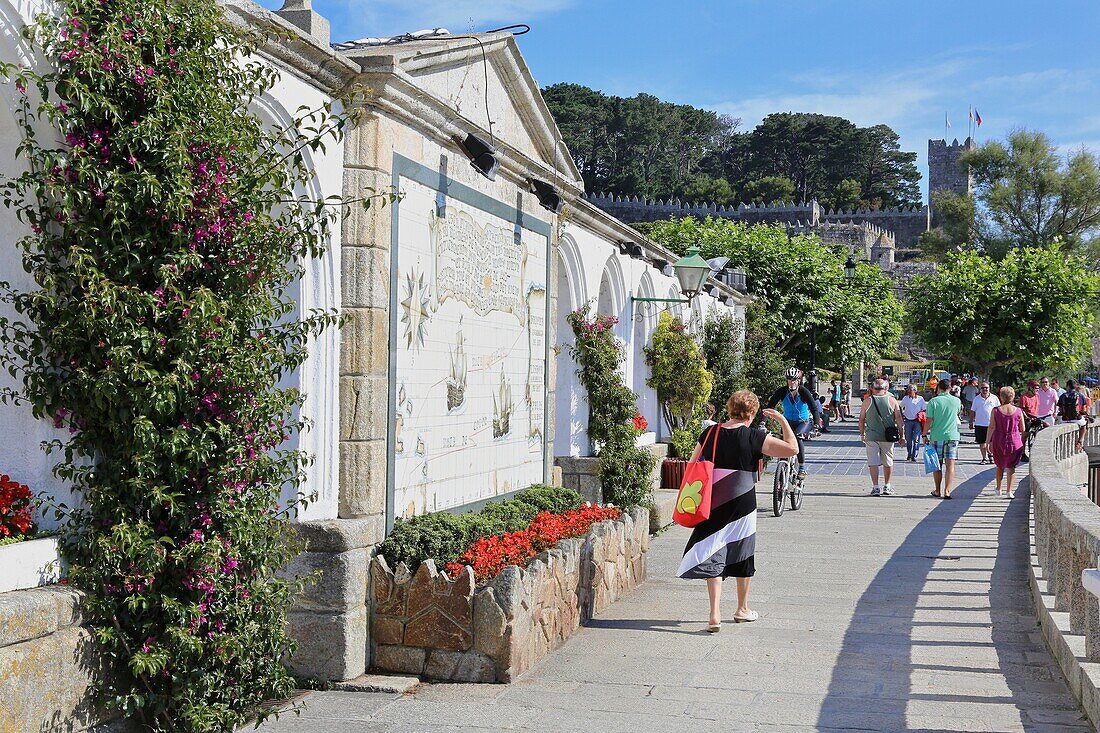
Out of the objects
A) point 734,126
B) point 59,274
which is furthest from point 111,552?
point 734,126

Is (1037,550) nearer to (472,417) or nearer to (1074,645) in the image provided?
(1074,645)

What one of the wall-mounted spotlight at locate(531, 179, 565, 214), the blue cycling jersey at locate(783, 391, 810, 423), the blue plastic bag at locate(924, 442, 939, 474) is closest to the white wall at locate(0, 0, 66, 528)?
the wall-mounted spotlight at locate(531, 179, 565, 214)

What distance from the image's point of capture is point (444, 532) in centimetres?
615

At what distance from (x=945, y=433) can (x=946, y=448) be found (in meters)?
0.19

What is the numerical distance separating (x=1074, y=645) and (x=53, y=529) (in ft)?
15.4

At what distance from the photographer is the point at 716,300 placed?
61.3ft

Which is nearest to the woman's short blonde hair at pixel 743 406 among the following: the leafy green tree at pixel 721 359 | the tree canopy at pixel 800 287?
the leafy green tree at pixel 721 359

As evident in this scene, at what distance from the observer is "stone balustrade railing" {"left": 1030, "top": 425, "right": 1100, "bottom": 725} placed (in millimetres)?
5176

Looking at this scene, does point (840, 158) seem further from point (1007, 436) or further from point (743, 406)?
point (743, 406)

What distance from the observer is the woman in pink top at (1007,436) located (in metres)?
14.5

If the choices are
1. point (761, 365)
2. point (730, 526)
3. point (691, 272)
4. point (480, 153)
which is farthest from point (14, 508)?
point (761, 365)

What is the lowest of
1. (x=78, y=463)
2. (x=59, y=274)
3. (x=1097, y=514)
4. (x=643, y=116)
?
(x=1097, y=514)

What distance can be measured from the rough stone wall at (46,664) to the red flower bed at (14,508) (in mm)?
229

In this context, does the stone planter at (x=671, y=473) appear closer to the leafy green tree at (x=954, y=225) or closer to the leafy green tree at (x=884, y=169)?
the leafy green tree at (x=954, y=225)
